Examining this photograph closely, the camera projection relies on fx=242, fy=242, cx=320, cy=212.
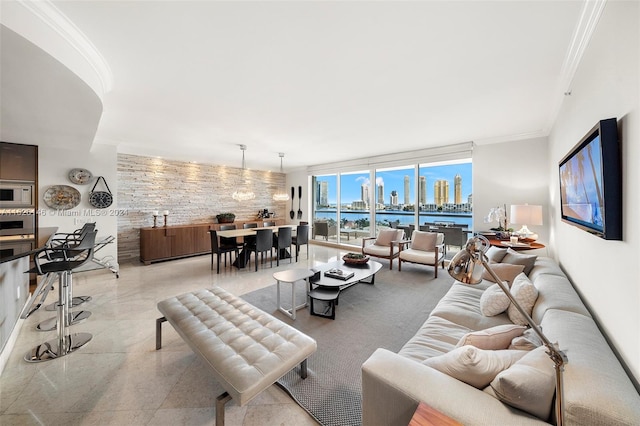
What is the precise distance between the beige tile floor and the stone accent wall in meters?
2.94

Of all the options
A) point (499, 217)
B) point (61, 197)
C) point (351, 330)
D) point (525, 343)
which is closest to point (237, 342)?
point (351, 330)

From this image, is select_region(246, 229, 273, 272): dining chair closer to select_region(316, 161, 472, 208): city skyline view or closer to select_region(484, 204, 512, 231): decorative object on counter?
select_region(316, 161, 472, 208): city skyline view

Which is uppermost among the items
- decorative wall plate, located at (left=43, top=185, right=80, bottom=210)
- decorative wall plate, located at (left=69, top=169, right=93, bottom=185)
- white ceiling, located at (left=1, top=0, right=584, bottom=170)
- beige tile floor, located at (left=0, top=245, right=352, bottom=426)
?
white ceiling, located at (left=1, top=0, right=584, bottom=170)

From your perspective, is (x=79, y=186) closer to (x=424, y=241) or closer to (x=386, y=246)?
(x=386, y=246)

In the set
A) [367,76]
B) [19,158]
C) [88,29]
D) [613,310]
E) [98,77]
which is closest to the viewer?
[613,310]

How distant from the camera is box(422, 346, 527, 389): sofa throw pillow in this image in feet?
3.60

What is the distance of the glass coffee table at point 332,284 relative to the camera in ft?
9.43

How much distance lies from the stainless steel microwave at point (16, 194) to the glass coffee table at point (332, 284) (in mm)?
4996

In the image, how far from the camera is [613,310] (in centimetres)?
136

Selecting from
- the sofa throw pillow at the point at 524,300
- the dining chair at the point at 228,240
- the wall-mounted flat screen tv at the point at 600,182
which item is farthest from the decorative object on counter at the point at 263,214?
the wall-mounted flat screen tv at the point at 600,182

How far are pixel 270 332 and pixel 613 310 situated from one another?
2.07m

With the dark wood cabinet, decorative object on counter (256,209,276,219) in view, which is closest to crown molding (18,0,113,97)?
the dark wood cabinet

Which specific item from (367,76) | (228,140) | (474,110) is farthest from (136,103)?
(474,110)

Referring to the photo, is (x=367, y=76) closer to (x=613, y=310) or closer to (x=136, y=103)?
(x=613, y=310)
